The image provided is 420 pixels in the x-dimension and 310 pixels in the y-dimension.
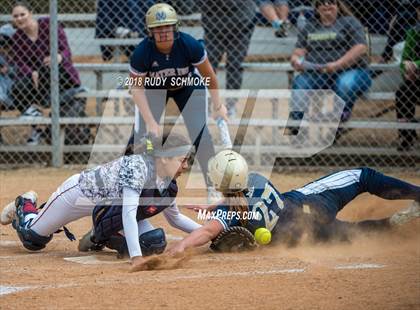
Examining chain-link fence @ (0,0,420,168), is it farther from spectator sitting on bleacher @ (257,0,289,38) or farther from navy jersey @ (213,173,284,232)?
navy jersey @ (213,173,284,232)

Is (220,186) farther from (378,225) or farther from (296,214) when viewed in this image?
(378,225)

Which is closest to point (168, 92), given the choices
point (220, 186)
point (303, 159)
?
point (220, 186)

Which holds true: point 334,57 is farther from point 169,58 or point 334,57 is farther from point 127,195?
point 127,195

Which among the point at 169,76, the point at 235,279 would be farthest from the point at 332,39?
the point at 235,279

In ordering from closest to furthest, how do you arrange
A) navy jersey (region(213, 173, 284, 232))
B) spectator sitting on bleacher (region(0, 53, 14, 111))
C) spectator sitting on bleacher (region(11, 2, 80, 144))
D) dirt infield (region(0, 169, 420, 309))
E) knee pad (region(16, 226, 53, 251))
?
dirt infield (region(0, 169, 420, 309)) < navy jersey (region(213, 173, 284, 232)) < knee pad (region(16, 226, 53, 251)) < spectator sitting on bleacher (region(11, 2, 80, 144)) < spectator sitting on bleacher (region(0, 53, 14, 111))

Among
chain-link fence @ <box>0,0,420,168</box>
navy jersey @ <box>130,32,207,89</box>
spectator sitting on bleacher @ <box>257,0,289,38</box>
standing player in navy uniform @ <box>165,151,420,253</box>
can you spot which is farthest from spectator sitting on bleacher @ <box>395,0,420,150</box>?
standing player in navy uniform @ <box>165,151,420,253</box>

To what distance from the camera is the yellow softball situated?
19.8 feet

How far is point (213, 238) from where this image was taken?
6.01 meters

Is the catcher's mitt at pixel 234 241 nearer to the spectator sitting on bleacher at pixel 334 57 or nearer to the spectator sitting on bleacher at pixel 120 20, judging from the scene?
the spectator sitting on bleacher at pixel 334 57

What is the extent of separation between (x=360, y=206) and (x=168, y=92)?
211cm

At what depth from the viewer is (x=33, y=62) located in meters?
10.1

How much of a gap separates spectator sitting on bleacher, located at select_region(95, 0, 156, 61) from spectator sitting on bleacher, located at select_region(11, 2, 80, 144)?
36.5 inches

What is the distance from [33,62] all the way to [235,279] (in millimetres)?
5635

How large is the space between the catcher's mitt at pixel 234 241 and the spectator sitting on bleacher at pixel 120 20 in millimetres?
4934
